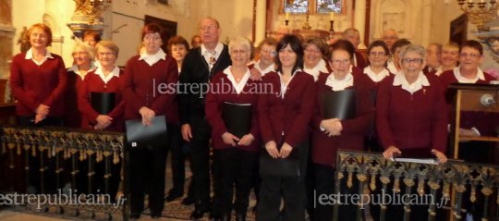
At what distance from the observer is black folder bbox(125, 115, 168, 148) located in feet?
12.5

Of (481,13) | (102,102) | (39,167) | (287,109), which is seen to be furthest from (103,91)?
(481,13)

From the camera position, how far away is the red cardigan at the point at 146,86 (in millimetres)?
3930

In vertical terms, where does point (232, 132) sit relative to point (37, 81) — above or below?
below

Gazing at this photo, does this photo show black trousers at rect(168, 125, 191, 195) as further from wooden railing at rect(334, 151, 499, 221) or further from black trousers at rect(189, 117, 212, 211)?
wooden railing at rect(334, 151, 499, 221)

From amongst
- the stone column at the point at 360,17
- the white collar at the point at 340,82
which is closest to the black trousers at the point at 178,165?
the white collar at the point at 340,82

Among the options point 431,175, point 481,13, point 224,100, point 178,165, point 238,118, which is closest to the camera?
point 431,175

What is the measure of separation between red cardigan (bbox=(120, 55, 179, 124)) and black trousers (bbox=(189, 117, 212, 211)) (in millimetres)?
358

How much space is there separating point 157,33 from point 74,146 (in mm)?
1141

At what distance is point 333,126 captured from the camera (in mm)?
3350

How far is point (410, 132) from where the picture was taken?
3.35 meters

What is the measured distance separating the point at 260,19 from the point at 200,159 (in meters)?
8.83

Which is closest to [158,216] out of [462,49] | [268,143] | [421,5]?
[268,143]

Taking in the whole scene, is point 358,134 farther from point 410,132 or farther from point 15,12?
point 15,12

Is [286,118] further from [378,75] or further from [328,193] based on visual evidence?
[378,75]
